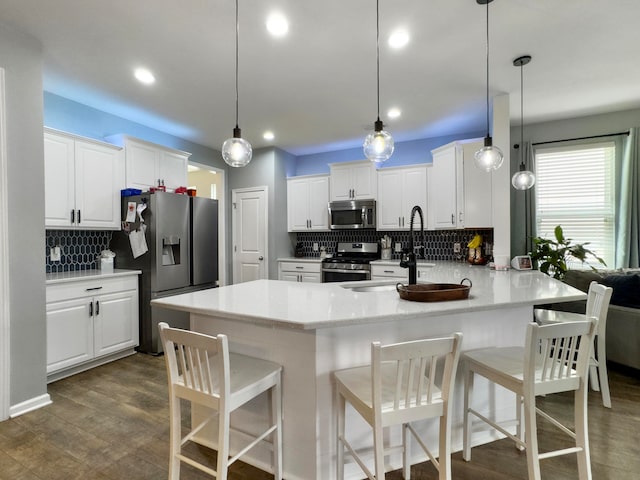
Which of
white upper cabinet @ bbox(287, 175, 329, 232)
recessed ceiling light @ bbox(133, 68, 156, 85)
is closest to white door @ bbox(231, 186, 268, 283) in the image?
white upper cabinet @ bbox(287, 175, 329, 232)

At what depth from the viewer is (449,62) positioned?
282 centimetres

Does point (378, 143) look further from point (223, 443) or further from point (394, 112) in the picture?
point (394, 112)

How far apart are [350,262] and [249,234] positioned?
1.82m

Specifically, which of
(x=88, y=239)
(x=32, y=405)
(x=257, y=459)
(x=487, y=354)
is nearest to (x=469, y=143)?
(x=487, y=354)

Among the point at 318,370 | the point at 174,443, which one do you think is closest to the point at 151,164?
the point at 174,443

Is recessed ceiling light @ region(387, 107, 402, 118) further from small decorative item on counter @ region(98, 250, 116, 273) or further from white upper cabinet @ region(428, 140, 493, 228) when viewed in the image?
small decorative item on counter @ region(98, 250, 116, 273)

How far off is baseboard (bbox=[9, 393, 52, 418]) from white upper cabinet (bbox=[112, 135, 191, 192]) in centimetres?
224

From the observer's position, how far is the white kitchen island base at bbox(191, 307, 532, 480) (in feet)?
5.39

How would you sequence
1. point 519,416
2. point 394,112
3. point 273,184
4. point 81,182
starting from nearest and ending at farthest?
point 519,416 → point 81,182 → point 394,112 → point 273,184

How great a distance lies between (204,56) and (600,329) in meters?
3.78

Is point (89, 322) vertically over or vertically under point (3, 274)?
under

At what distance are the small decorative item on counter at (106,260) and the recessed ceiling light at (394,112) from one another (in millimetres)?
3602

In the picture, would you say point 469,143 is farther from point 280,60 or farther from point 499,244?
point 280,60

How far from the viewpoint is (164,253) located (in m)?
3.79
